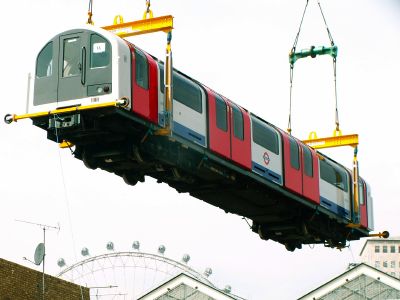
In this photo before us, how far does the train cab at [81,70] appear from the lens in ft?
88.6

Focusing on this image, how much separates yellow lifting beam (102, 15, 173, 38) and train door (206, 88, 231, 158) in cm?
280

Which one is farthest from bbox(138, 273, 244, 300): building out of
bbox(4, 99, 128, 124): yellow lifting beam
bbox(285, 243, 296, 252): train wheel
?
bbox(4, 99, 128, 124): yellow lifting beam

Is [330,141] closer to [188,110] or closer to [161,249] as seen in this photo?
[188,110]

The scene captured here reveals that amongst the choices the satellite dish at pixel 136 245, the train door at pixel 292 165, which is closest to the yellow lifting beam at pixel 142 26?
the train door at pixel 292 165

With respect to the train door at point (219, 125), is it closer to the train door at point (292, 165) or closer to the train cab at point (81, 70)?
the train cab at point (81, 70)

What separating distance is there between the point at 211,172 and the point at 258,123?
9.72 ft

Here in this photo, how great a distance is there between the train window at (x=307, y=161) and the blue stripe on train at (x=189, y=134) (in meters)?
7.46

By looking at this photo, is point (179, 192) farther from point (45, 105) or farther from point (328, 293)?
point (328, 293)

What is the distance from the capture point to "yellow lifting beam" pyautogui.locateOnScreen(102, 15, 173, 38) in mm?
28844

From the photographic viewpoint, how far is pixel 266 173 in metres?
33.6

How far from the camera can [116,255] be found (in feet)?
319

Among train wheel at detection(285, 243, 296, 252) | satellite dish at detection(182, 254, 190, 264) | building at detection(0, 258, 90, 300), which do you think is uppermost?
satellite dish at detection(182, 254, 190, 264)

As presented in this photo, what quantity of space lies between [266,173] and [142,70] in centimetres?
715

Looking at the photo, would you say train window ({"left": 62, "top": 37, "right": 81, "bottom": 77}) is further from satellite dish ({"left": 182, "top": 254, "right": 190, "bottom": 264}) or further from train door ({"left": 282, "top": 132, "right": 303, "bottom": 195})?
satellite dish ({"left": 182, "top": 254, "right": 190, "bottom": 264})
